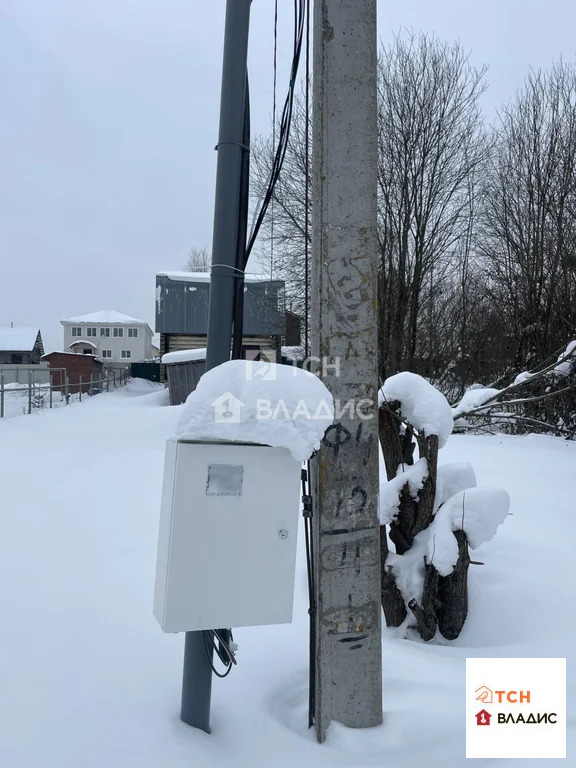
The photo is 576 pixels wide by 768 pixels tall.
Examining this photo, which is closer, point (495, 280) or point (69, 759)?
point (69, 759)

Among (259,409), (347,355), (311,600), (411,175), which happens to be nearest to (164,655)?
(311,600)

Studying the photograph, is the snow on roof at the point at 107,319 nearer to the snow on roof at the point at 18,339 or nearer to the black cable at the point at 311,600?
the snow on roof at the point at 18,339

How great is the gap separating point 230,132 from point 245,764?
237 cm

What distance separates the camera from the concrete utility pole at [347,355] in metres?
2.40

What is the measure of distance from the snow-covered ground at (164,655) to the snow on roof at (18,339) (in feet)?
135

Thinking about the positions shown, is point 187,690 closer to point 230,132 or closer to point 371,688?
point 371,688

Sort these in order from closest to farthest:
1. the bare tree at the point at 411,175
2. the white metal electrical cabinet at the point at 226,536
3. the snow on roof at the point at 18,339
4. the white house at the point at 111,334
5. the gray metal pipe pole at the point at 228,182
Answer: the white metal electrical cabinet at the point at 226,536
the gray metal pipe pole at the point at 228,182
the bare tree at the point at 411,175
the snow on roof at the point at 18,339
the white house at the point at 111,334

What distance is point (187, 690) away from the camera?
2301mm

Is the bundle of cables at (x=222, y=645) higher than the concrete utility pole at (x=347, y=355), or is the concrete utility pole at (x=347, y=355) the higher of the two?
the concrete utility pole at (x=347, y=355)

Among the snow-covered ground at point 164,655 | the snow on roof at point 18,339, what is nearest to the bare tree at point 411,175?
the snow-covered ground at point 164,655

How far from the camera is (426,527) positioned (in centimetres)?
379

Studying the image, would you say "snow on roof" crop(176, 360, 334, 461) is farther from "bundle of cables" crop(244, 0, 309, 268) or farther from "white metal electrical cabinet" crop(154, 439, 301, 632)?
"bundle of cables" crop(244, 0, 309, 268)

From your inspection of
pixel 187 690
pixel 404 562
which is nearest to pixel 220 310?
pixel 187 690

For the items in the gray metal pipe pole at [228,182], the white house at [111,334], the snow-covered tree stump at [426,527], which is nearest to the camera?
the gray metal pipe pole at [228,182]
